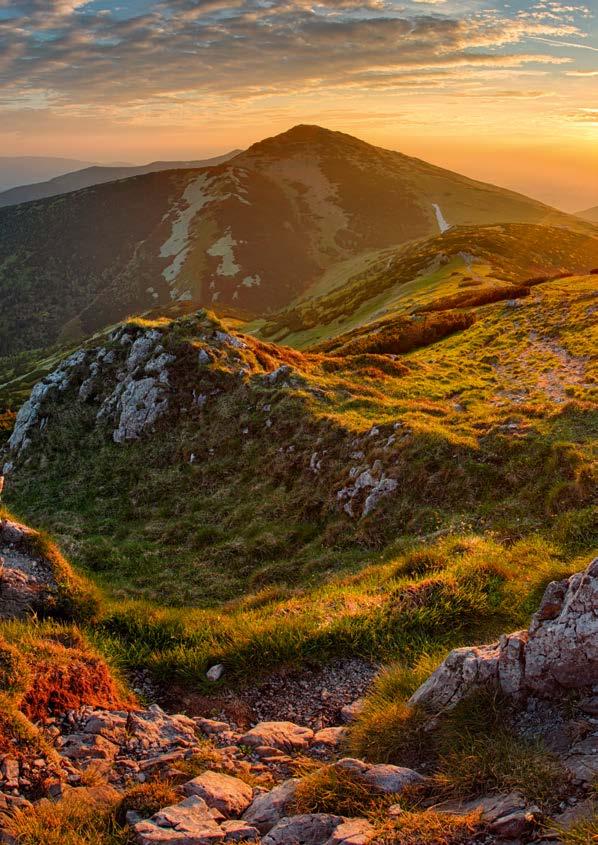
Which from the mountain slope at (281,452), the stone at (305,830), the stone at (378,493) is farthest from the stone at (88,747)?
the stone at (378,493)

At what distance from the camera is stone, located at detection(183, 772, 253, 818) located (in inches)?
244

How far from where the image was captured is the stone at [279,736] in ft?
26.0

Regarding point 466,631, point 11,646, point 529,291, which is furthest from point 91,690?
point 529,291

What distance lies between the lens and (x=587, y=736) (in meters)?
6.18

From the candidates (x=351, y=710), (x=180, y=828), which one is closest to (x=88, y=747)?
(x=180, y=828)

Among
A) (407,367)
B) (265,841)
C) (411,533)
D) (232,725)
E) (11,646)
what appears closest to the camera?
(265,841)

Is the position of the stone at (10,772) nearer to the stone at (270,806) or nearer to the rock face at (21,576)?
the stone at (270,806)

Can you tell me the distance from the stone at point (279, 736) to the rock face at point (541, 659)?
1751 mm

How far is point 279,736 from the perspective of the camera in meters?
8.09

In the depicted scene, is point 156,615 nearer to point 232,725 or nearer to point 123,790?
point 232,725

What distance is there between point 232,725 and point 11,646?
359cm

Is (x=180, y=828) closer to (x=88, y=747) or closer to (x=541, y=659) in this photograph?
(x=88, y=747)

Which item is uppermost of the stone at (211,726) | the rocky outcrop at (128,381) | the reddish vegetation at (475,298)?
the reddish vegetation at (475,298)

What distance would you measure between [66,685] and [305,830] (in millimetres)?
4382
